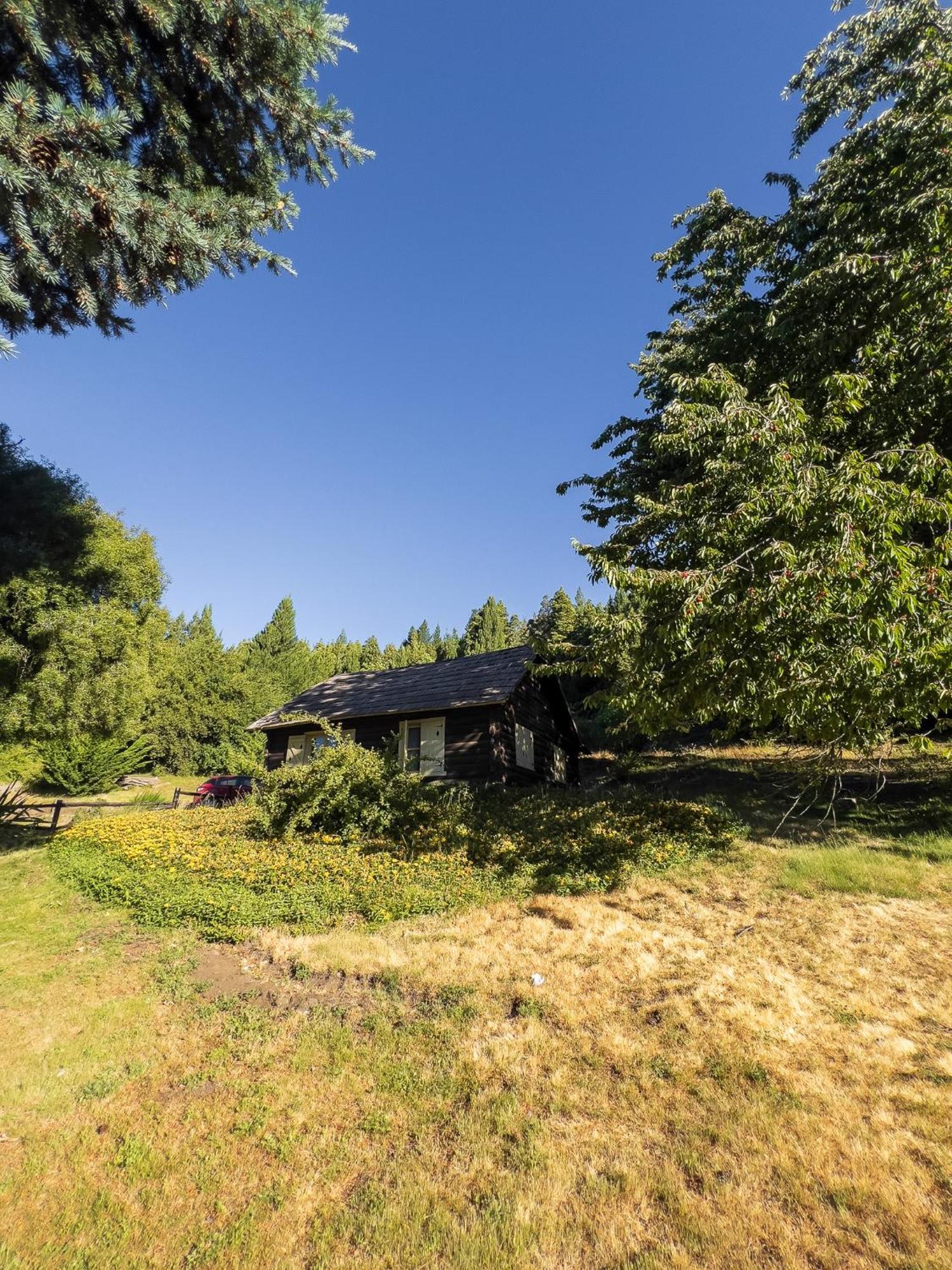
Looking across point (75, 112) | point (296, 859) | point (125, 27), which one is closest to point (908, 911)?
point (296, 859)

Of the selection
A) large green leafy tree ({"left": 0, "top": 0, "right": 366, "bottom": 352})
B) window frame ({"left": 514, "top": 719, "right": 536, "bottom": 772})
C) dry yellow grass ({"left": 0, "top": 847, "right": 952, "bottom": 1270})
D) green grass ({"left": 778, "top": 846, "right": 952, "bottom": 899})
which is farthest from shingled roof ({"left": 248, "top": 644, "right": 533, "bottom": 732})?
large green leafy tree ({"left": 0, "top": 0, "right": 366, "bottom": 352})

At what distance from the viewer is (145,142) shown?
6.70 m

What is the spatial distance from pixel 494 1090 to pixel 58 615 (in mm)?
12980

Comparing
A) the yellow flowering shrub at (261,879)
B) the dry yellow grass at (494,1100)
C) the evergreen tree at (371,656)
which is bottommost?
the dry yellow grass at (494,1100)

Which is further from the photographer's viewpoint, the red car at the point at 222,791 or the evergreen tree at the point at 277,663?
the evergreen tree at the point at 277,663

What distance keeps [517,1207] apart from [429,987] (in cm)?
308

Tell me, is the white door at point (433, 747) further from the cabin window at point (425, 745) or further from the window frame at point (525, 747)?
the window frame at point (525, 747)

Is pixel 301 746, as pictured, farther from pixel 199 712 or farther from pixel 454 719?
pixel 199 712

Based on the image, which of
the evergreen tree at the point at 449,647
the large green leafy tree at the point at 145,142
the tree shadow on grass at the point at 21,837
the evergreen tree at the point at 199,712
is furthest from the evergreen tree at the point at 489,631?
the large green leafy tree at the point at 145,142

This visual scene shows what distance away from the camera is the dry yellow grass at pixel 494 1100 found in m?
3.35

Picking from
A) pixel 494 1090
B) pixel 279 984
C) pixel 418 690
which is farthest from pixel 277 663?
pixel 494 1090

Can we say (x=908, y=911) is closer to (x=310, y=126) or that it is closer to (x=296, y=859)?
(x=296, y=859)

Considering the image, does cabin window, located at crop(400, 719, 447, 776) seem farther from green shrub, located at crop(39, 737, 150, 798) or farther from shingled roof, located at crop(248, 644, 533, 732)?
green shrub, located at crop(39, 737, 150, 798)

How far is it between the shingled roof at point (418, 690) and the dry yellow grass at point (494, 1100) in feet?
36.9
